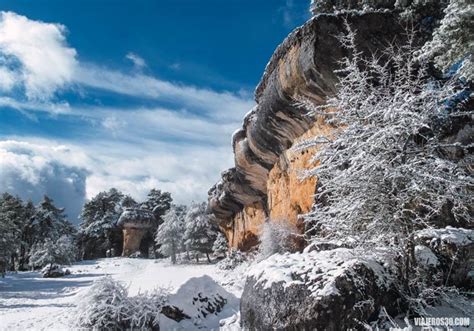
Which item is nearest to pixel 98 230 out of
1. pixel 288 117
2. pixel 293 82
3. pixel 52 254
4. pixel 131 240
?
pixel 131 240

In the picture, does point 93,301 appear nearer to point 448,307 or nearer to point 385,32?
point 448,307

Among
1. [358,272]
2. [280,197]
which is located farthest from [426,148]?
[280,197]

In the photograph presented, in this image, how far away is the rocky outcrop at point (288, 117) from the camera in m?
13.0

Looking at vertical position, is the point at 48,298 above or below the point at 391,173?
below

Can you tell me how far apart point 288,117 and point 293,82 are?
2.77 metres

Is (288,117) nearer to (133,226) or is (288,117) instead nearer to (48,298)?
(48,298)

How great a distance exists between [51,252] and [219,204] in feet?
55.9

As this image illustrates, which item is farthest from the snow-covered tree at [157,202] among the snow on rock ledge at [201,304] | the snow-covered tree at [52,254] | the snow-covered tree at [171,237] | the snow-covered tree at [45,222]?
the snow on rock ledge at [201,304]

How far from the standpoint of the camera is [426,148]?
20.7ft

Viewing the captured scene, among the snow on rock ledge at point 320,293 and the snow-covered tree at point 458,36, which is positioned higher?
the snow-covered tree at point 458,36

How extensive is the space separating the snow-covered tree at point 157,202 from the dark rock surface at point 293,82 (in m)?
35.0

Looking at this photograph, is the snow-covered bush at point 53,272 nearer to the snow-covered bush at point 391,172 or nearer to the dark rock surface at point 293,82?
the dark rock surface at point 293,82

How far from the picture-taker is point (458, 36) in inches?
328

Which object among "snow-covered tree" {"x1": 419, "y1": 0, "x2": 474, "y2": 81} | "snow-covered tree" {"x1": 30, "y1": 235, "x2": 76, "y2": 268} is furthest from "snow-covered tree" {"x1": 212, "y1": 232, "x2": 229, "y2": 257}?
"snow-covered tree" {"x1": 419, "y1": 0, "x2": 474, "y2": 81}
